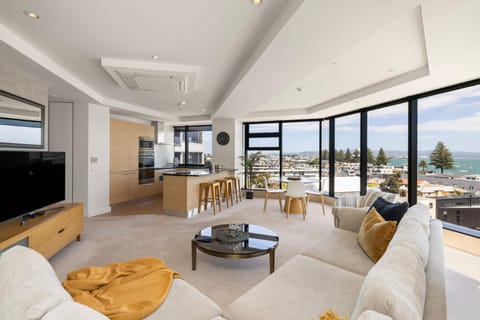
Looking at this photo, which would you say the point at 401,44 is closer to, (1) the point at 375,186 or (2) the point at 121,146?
(1) the point at 375,186

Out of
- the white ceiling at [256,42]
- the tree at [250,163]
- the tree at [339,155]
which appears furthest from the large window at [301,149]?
the white ceiling at [256,42]

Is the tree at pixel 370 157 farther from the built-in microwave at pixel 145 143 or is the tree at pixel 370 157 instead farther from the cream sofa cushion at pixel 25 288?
the built-in microwave at pixel 145 143

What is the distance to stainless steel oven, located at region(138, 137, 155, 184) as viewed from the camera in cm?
641

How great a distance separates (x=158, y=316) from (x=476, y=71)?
13.6 ft

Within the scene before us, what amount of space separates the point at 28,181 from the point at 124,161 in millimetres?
3301

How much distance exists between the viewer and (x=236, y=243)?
100 inches

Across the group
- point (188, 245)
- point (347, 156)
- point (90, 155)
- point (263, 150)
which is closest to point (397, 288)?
point (188, 245)

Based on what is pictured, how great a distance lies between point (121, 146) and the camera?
576cm

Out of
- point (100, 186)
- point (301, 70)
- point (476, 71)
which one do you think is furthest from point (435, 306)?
point (100, 186)

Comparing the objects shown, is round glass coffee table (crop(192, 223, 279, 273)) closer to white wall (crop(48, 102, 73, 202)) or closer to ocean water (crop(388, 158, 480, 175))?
ocean water (crop(388, 158, 480, 175))

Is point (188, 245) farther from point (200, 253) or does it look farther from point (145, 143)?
point (145, 143)

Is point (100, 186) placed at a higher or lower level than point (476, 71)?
lower

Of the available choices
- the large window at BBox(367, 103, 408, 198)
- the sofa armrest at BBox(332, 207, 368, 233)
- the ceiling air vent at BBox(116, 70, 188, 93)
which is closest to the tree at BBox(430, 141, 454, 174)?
the large window at BBox(367, 103, 408, 198)

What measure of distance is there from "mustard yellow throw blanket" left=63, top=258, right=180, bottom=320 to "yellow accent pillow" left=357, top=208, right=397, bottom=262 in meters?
1.70
